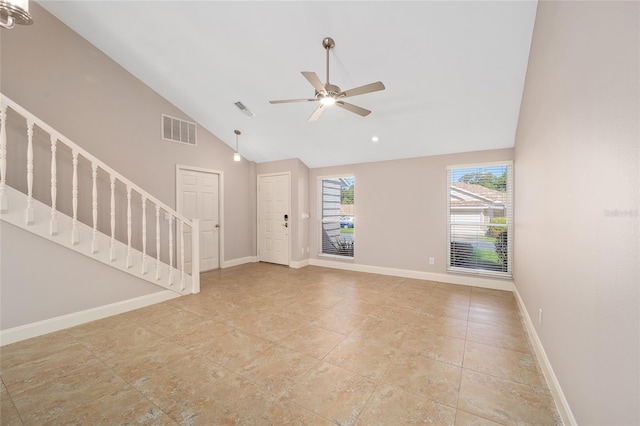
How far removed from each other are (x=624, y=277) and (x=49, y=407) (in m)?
3.30

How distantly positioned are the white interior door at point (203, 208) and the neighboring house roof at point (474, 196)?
4.81 metres

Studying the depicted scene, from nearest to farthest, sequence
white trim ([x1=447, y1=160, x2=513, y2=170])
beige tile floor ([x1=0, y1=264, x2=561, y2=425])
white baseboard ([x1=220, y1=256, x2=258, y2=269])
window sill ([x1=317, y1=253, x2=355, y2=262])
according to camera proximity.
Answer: beige tile floor ([x1=0, y1=264, x2=561, y2=425]), white trim ([x1=447, y1=160, x2=513, y2=170]), window sill ([x1=317, y1=253, x2=355, y2=262]), white baseboard ([x1=220, y1=256, x2=258, y2=269])

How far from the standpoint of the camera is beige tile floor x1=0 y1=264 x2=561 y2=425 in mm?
1657

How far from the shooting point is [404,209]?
491 centimetres

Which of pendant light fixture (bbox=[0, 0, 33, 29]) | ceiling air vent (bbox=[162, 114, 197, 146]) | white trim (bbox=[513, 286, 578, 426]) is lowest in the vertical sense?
white trim (bbox=[513, 286, 578, 426])

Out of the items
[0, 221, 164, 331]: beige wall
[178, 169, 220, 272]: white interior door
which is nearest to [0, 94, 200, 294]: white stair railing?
[0, 221, 164, 331]: beige wall

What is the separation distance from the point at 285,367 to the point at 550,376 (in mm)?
2037

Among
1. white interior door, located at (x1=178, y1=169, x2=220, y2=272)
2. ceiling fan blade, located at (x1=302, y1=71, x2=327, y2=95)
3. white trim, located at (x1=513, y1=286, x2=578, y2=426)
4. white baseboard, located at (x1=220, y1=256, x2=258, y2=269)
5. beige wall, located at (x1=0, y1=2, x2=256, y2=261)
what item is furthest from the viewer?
white baseboard, located at (x1=220, y1=256, x2=258, y2=269)

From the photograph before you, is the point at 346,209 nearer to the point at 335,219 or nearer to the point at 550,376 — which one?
the point at 335,219

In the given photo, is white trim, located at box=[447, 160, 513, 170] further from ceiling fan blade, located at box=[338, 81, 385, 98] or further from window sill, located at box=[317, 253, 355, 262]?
ceiling fan blade, located at box=[338, 81, 385, 98]

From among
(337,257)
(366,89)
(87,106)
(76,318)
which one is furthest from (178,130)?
(337,257)

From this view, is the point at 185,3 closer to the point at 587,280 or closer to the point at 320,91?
the point at 320,91

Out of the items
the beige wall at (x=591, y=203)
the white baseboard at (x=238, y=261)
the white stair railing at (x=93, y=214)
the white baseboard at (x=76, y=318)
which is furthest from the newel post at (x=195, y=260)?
the beige wall at (x=591, y=203)

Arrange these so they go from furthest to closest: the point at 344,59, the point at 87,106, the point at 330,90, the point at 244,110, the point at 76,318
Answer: the point at 244,110, the point at 87,106, the point at 344,59, the point at 76,318, the point at 330,90
